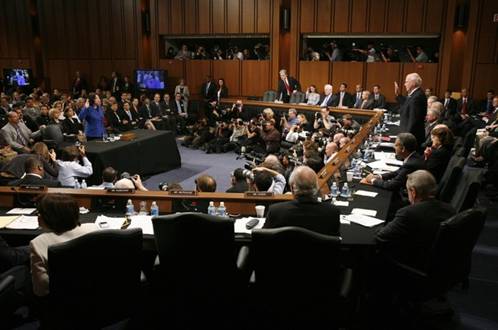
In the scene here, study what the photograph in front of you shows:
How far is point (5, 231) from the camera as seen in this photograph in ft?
13.1

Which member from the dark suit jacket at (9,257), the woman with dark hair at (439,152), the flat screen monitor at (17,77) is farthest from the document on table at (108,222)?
the flat screen monitor at (17,77)

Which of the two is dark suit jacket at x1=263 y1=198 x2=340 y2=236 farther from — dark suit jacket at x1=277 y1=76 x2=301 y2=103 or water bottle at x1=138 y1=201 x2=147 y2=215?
dark suit jacket at x1=277 y1=76 x2=301 y2=103

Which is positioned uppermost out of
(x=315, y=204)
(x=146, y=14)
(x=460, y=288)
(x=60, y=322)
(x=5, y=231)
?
(x=146, y=14)

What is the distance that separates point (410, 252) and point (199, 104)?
1208 centimetres

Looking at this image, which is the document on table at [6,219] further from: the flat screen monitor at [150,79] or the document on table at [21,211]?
the flat screen monitor at [150,79]

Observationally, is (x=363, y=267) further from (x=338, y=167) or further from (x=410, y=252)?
(x=338, y=167)

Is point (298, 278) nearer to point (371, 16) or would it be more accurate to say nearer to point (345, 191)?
point (345, 191)

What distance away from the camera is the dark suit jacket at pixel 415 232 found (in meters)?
3.47

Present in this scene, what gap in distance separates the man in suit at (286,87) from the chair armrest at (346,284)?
1072 cm

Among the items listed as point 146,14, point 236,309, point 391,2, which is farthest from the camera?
point 146,14

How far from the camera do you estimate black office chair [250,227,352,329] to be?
2936 millimetres

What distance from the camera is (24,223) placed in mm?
4137

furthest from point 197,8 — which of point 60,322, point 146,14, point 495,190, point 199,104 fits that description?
point 60,322

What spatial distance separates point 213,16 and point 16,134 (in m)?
8.70
